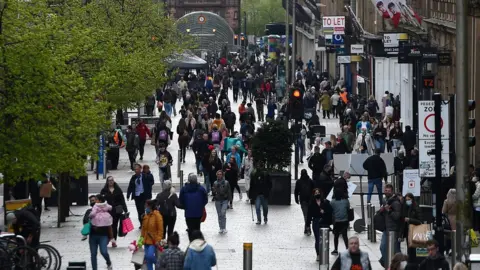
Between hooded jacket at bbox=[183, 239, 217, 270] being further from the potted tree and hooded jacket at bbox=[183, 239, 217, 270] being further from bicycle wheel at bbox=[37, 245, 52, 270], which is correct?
the potted tree

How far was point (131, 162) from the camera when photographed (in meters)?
43.7

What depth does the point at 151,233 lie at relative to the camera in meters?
23.6

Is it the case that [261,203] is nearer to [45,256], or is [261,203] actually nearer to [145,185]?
[145,185]

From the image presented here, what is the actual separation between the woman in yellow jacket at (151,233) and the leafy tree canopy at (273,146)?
36.6ft

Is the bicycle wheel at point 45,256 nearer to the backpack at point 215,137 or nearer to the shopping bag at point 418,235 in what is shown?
the shopping bag at point 418,235

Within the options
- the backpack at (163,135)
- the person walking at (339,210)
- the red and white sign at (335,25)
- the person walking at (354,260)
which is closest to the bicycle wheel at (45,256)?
the person walking at (339,210)

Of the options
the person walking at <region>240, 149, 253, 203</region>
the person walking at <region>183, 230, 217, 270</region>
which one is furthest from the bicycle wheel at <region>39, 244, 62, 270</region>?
the person walking at <region>240, 149, 253, 203</region>

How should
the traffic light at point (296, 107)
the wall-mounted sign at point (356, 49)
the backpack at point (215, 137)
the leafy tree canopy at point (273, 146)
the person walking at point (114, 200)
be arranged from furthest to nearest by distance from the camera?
the wall-mounted sign at point (356, 49)
the backpack at point (215, 137)
the traffic light at point (296, 107)
the leafy tree canopy at point (273, 146)
the person walking at point (114, 200)

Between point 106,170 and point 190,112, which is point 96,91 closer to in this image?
point 106,170

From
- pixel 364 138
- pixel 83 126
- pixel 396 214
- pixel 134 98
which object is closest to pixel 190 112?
pixel 134 98

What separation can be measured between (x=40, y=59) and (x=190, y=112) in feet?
78.8

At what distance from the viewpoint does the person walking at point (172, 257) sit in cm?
2005

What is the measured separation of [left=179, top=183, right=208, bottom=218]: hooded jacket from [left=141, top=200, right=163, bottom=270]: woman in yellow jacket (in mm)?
3152

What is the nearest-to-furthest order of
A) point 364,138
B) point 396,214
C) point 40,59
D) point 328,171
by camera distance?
point 396,214, point 40,59, point 328,171, point 364,138
